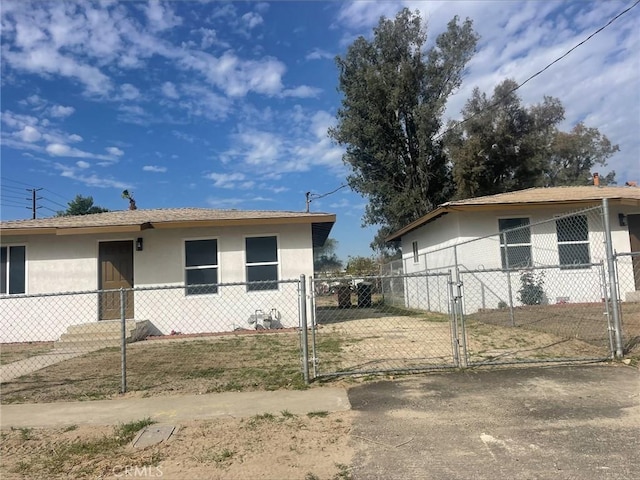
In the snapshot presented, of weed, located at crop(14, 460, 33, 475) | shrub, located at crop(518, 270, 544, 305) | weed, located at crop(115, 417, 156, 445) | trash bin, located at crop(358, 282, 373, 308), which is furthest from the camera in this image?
trash bin, located at crop(358, 282, 373, 308)

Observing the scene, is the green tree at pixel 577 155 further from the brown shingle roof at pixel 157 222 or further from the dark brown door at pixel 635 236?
the brown shingle roof at pixel 157 222

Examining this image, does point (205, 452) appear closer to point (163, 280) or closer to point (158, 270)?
point (163, 280)

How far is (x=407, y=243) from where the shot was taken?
70.2 ft

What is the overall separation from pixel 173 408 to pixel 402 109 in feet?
76.6

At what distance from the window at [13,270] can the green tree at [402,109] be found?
17.7 meters

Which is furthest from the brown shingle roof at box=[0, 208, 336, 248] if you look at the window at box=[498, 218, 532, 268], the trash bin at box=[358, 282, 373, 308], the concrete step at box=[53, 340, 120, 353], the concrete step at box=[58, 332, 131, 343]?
the trash bin at box=[358, 282, 373, 308]

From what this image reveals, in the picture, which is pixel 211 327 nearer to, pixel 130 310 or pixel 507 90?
pixel 130 310

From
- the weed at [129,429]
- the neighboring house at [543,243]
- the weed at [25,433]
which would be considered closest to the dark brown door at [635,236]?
the neighboring house at [543,243]

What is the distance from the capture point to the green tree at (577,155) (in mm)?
34969

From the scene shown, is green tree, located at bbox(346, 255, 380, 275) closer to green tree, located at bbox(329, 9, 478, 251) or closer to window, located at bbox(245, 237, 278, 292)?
green tree, located at bbox(329, 9, 478, 251)

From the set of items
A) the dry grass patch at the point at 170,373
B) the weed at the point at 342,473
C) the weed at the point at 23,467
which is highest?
the dry grass patch at the point at 170,373

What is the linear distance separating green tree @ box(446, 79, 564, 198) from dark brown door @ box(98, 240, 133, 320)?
1814 centimetres

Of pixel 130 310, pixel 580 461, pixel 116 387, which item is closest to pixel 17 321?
pixel 130 310

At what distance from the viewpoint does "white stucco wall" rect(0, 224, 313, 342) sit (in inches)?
480
